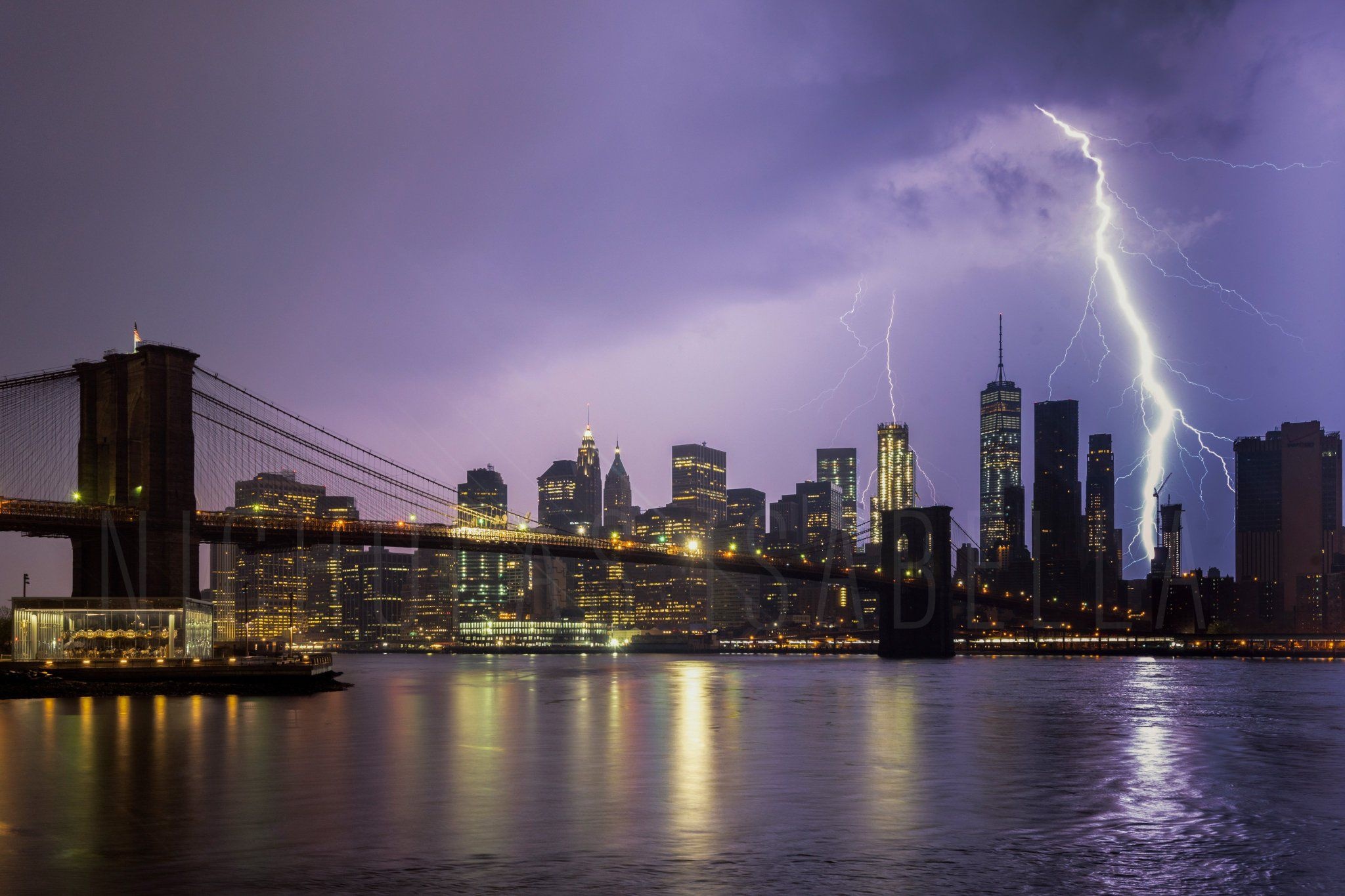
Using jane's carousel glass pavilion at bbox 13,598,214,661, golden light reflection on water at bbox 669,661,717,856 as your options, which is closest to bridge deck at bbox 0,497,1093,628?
jane's carousel glass pavilion at bbox 13,598,214,661

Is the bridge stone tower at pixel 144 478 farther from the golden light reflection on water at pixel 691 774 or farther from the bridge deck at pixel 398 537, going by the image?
the golden light reflection on water at pixel 691 774

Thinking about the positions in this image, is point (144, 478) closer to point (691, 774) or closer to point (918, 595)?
point (691, 774)

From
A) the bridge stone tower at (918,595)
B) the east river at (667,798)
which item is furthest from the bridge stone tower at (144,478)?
the bridge stone tower at (918,595)

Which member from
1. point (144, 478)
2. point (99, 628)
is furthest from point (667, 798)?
point (99, 628)

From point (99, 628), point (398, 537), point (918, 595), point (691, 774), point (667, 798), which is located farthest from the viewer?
point (918, 595)

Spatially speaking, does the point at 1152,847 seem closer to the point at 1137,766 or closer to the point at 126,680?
the point at 1137,766

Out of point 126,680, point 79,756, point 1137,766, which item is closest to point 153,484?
point 126,680

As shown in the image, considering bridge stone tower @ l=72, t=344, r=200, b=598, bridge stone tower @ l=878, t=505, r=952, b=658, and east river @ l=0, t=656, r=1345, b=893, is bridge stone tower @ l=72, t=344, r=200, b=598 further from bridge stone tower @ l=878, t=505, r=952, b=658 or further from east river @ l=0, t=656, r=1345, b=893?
bridge stone tower @ l=878, t=505, r=952, b=658
